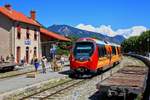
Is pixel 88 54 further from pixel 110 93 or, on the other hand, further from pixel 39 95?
pixel 110 93

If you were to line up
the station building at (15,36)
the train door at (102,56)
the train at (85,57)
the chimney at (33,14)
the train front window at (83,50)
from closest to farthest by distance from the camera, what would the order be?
the train at (85,57), the train front window at (83,50), the train door at (102,56), the station building at (15,36), the chimney at (33,14)

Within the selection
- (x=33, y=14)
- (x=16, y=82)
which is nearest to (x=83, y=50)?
(x=16, y=82)

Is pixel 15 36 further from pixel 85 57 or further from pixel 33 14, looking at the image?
pixel 85 57

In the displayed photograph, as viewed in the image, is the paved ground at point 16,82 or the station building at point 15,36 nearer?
the paved ground at point 16,82

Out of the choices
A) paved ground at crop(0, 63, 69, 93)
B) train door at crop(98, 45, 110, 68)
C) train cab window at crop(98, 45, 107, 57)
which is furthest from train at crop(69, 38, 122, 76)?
paved ground at crop(0, 63, 69, 93)

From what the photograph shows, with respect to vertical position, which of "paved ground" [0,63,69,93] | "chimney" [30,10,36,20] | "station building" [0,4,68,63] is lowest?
"paved ground" [0,63,69,93]

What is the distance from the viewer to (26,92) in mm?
21797

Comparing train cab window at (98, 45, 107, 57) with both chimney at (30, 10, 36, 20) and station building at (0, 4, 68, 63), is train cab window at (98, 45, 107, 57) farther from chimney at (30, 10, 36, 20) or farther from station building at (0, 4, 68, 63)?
chimney at (30, 10, 36, 20)

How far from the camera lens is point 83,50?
30.8m

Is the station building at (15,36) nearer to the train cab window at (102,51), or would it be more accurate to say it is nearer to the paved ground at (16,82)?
the train cab window at (102,51)

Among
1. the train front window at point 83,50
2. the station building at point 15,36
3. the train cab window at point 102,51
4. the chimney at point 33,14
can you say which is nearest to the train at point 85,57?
the train front window at point 83,50

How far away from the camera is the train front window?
1211 inches

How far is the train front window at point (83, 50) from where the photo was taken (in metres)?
30.8

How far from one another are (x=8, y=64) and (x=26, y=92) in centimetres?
1732
